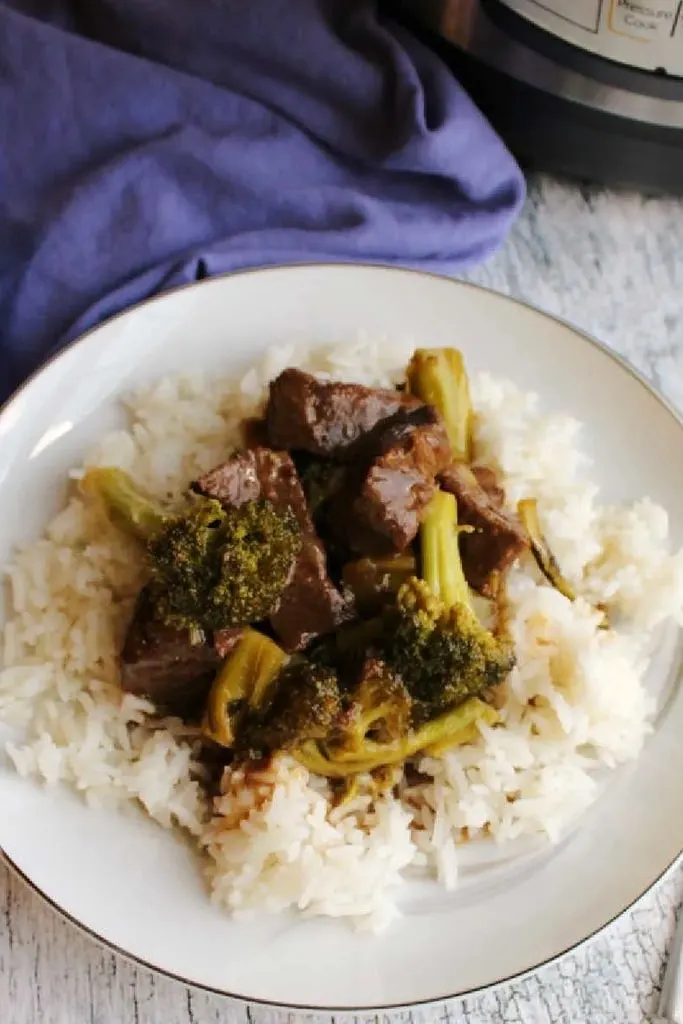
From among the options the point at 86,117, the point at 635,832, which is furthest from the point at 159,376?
the point at 635,832

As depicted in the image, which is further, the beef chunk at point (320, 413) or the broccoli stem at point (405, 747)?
the beef chunk at point (320, 413)

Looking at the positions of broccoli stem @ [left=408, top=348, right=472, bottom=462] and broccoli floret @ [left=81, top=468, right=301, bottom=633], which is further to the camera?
broccoli stem @ [left=408, top=348, right=472, bottom=462]

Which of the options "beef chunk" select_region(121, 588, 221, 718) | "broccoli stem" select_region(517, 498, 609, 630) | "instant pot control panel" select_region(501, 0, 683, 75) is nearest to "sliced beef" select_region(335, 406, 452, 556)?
"broccoli stem" select_region(517, 498, 609, 630)

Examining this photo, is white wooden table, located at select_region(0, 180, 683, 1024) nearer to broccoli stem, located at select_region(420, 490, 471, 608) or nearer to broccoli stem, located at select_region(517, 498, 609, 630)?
broccoli stem, located at select_region(517, 498, 609, 630)

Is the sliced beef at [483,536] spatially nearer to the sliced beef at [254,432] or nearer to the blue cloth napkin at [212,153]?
the sliced beef at [254,432]

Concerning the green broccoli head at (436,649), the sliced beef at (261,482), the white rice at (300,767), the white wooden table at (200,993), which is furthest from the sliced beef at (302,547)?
the white wooden table at (200,993)

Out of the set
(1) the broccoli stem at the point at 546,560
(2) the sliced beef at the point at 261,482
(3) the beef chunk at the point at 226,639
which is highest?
(1) the broccoli stem at the point at 546,560
